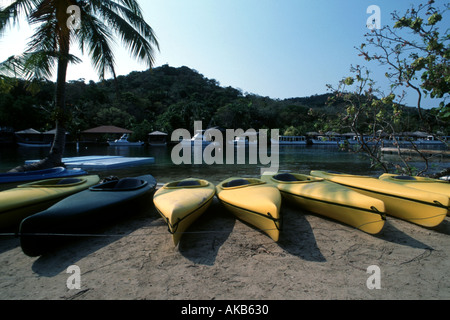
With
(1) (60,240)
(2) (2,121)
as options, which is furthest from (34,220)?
(2) (2,121)

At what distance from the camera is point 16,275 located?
2.33 m

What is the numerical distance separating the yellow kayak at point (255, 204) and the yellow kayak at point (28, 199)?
8.91 ft

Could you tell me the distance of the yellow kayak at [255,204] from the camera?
Answer: 9.33ft

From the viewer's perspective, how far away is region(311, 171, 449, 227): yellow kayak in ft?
10.3

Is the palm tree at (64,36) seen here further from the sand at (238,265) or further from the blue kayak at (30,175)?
the sand at (238,265)

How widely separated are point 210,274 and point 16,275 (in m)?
1.95

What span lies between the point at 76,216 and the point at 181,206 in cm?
135

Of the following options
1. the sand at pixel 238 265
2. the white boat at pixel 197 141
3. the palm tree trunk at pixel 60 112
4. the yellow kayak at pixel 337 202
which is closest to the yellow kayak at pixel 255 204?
the sand at pixel 238 265

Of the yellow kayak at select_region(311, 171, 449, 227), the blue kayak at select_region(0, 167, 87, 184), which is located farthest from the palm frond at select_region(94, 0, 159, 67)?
the yellow kayak at select_region(311, 171, 449, 227)

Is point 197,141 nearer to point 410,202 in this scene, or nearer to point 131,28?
point 131,28

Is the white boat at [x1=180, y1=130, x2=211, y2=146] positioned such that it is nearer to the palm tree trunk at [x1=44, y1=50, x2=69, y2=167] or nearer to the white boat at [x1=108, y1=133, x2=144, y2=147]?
the white boat at [x1=108, y1=133, x2=144, y2=147]

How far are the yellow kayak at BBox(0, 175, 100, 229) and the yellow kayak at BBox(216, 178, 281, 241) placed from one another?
8.91 feet

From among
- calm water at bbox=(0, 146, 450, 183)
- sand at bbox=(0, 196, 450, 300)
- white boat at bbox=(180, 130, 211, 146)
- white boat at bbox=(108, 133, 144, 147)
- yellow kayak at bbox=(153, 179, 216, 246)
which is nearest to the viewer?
sand at bbox=(0, 196, 450, 300)
